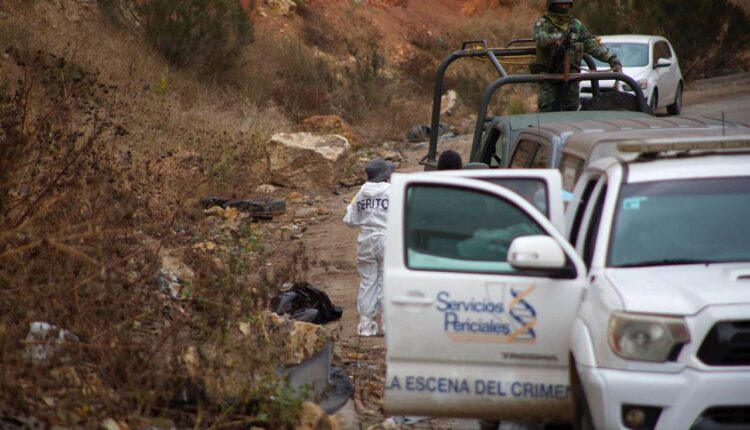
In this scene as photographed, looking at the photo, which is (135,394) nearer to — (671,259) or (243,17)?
(671,259)

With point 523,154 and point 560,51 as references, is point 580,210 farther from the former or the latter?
point 560,51

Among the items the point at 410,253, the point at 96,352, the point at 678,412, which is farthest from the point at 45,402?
the point at 678,412

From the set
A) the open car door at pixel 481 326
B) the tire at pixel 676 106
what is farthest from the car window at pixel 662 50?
the open car door at pixel 481 326

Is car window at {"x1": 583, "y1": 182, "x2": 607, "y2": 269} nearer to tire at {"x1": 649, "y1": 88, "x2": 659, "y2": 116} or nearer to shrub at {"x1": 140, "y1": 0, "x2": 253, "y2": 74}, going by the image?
tire at {"x1": 649, "y1": 88, "x2": 659, "y2": 116}

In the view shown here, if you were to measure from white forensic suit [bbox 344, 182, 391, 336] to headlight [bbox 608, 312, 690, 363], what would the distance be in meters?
4.41

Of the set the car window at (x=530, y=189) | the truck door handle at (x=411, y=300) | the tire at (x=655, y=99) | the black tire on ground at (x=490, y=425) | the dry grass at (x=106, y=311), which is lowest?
the tire at (x=655, y=99)

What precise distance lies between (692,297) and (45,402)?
3.06 m

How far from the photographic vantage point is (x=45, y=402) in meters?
5.18

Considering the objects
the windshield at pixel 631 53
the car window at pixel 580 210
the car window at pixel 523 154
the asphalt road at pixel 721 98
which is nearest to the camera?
the car window at pixel 580 210

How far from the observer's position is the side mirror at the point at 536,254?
4699 millimetres

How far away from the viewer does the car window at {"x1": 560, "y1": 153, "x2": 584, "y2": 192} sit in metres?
6.10

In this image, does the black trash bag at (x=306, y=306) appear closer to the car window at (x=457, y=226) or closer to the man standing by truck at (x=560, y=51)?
the man standing by truck at (x=560, y=51)

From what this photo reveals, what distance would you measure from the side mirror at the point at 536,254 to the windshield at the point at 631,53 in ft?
49.7

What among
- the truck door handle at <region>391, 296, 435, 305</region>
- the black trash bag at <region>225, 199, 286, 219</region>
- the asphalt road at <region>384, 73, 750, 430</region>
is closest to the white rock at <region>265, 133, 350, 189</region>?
the black trash bag at <region>225, 199, 286, 219</region>
